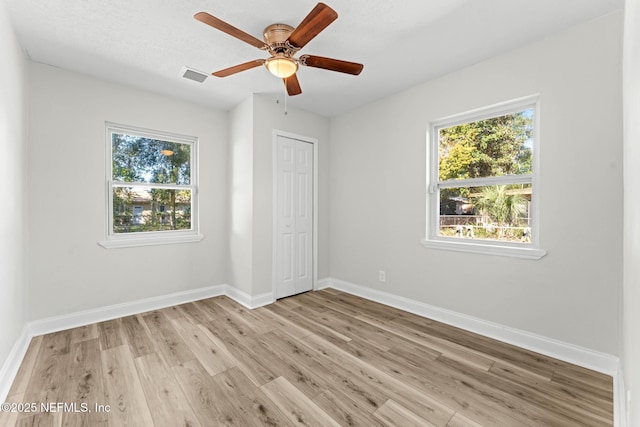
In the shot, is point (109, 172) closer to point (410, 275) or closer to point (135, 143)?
point (135, 143)

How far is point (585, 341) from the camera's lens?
2.13m

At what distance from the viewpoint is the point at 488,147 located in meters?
2.76

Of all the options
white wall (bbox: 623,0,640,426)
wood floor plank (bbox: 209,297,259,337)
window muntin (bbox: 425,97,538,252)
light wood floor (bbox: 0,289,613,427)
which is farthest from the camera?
wood floor plank (bbox: 209,297,259,337)

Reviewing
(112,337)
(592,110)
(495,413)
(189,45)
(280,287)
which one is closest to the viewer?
(495,413)

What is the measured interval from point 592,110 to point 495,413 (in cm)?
223

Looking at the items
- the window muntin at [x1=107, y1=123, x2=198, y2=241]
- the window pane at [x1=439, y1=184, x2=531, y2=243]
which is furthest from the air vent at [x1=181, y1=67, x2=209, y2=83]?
the window pane at [x1=439, y1=184, x2=531, y2=243]

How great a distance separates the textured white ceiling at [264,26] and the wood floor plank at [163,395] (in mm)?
2606

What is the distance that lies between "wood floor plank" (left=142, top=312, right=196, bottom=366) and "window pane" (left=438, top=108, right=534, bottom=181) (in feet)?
9.92

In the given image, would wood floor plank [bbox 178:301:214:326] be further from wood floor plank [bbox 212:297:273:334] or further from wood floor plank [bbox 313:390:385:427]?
wood floor plank [bbox 313:390:385:427]

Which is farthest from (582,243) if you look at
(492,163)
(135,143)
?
(135,143)

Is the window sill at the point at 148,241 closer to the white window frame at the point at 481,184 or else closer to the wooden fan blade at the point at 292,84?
the wooden fan blade at the point at 292,84

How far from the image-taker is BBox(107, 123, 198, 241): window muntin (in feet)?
10.4

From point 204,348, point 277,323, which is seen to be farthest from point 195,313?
point 277,323

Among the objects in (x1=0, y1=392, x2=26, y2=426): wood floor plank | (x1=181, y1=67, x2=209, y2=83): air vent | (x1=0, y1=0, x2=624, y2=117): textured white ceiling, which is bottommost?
(x1=0, y1=392, x2=26, y2=426): wood floor plank
